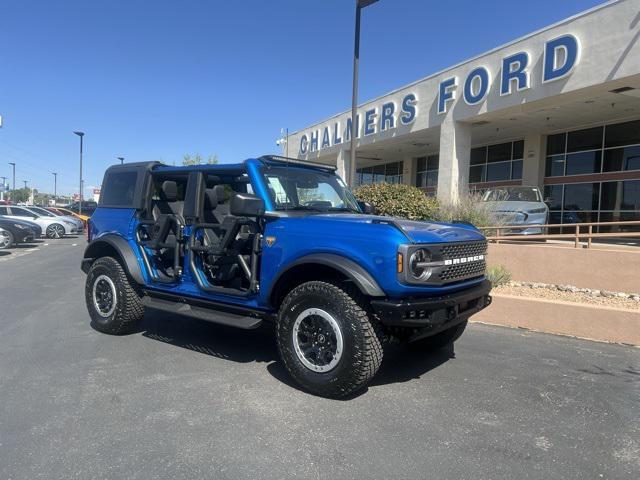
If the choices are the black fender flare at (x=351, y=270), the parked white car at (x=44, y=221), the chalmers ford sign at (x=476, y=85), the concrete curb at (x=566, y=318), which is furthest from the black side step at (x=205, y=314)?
the parked white car at (x=44, y=221)

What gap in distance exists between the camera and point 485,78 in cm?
1627

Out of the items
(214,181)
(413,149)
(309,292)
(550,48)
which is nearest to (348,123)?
(413,149)

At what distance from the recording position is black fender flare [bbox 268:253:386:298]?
3686mm

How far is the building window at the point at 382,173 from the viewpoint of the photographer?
31419 millimetres

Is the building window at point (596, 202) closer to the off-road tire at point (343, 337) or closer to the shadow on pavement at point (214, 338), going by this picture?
the shadow on pavement at point (214, 338)

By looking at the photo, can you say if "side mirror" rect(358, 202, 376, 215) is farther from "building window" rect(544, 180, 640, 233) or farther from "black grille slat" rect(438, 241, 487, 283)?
"building window" rect(544, 180, 640, 233)

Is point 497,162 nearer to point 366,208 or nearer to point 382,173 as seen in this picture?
point 382,173

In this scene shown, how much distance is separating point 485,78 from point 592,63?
154 inches

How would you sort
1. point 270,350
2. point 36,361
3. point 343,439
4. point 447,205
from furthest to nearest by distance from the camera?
point 447,205, point 270,350, point 36,361, point 343,439

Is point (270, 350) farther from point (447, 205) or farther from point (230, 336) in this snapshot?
point (447, 205)

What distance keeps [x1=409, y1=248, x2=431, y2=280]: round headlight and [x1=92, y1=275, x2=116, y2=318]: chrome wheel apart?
3.77 metres

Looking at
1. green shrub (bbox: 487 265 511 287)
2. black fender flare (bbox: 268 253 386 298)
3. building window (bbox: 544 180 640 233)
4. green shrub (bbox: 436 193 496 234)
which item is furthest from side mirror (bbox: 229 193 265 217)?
building window (bbox: 544 180 640 233)

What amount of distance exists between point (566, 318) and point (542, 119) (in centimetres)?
1361

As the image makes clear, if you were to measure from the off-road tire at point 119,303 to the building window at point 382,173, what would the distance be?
83.1 ft
